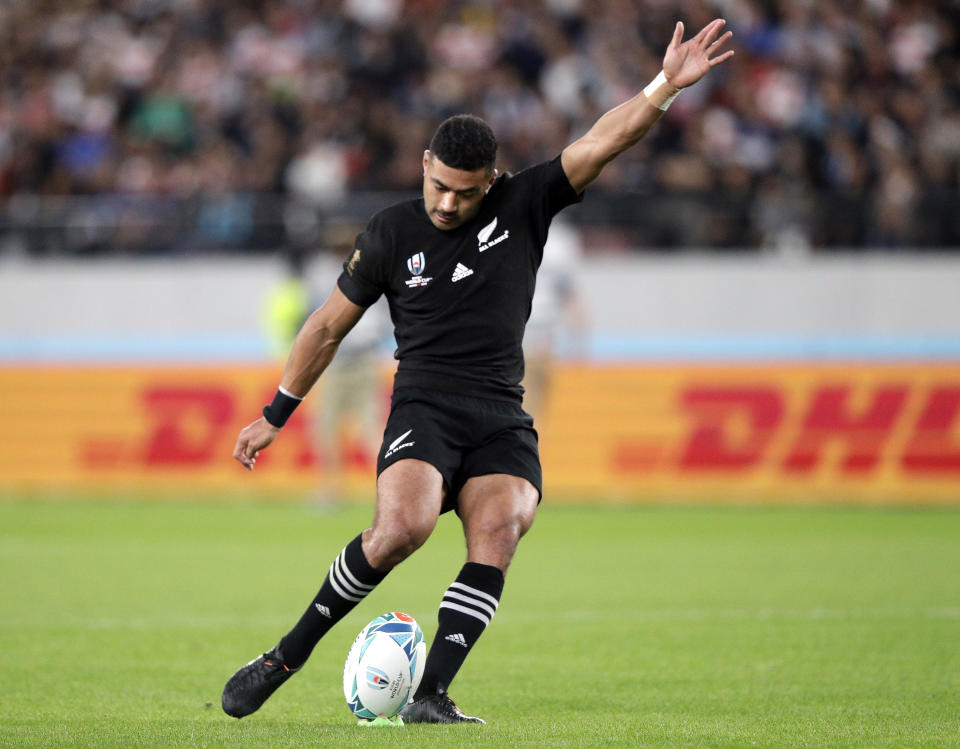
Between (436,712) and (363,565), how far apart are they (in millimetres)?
592

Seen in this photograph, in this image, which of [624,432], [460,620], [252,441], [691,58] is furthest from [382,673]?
[624,432]

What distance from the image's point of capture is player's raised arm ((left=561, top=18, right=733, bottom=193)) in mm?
5211

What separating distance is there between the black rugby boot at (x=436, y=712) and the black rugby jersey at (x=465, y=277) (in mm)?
1145

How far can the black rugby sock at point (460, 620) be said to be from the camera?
5258 millimetres

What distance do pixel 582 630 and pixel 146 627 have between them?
242 cm

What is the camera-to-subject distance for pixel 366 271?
18.0ft

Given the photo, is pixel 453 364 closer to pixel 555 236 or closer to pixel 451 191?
pixel 451 191

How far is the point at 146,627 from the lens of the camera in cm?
797

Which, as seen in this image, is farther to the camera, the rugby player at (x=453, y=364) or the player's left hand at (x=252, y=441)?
the player's left hand at (x=252, y=441)

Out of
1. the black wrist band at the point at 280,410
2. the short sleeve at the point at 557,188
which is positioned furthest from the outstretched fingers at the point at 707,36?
the black wrist band at the point at 280,410

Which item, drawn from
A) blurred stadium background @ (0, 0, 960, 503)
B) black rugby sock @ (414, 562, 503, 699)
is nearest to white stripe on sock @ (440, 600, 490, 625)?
black rugby sock @ (414, 562, 503, 699)

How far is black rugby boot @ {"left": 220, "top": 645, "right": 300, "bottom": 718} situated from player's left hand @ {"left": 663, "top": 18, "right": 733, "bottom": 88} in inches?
102

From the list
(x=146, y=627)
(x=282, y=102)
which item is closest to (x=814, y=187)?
(x=282, y=102)

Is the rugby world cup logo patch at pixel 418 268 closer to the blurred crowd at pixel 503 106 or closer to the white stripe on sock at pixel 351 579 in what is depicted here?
the white stripe on sock at pixel 351 579
